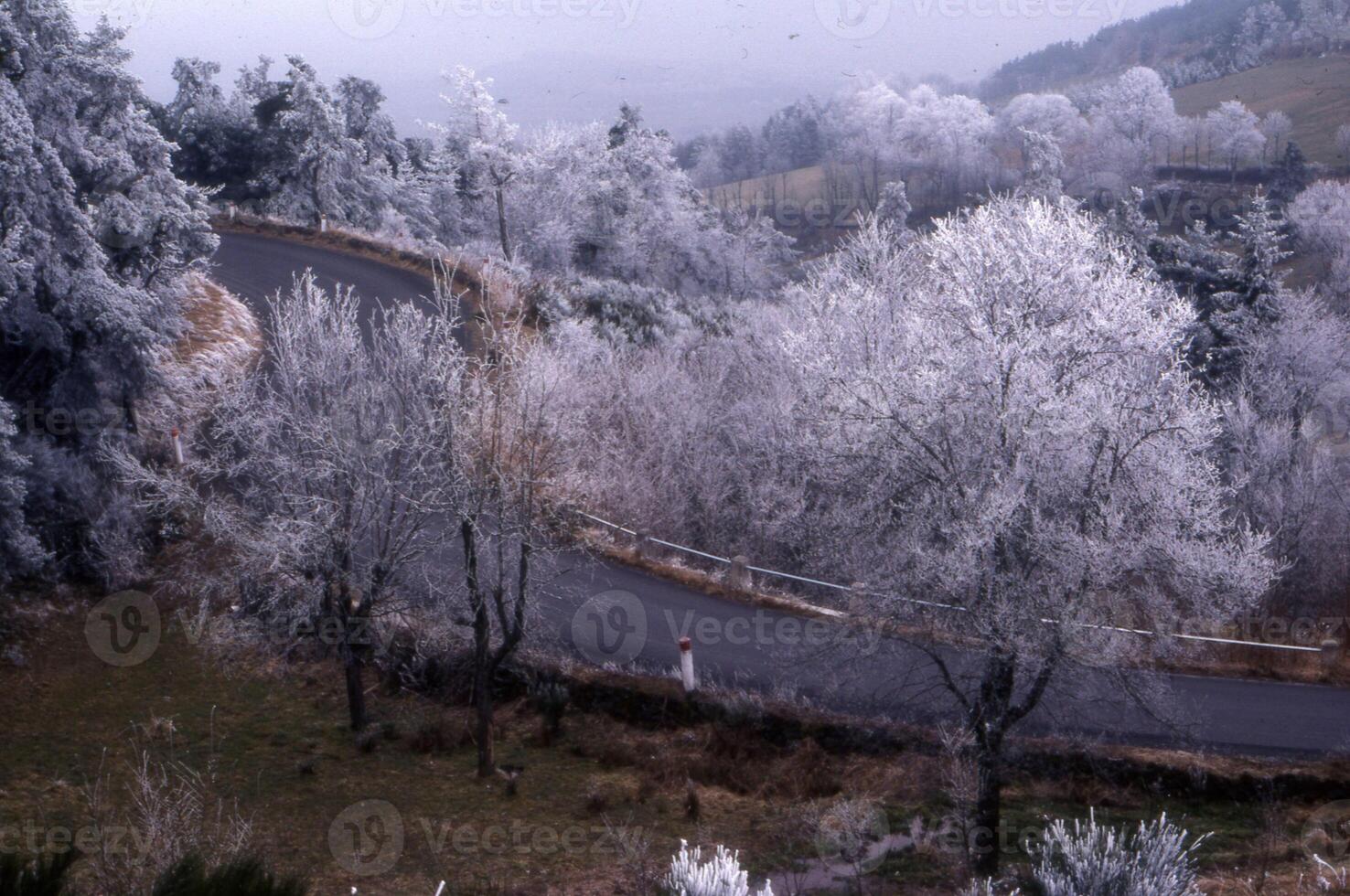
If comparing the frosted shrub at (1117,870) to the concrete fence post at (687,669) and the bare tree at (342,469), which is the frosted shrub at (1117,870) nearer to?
the bare tree at (342,469)

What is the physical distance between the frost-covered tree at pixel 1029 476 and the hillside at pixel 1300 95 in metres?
49.4

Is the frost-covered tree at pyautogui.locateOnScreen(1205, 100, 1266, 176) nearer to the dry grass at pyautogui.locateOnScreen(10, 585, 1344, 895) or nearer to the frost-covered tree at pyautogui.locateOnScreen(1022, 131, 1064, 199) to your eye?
the frost-covered tree at pyautogui.locateOnScreen(1022, 131, 1064, 199)

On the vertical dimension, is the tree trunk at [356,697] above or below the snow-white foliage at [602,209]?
below

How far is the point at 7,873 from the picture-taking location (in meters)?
4.85

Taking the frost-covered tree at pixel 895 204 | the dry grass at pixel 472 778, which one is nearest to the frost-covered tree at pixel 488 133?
the frost-covered tree at pixel 895 204

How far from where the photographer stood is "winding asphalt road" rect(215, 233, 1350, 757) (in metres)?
10.3

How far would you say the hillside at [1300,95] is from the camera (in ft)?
176

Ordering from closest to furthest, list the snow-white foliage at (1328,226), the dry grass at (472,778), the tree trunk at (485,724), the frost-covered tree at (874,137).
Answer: the dry grass at (472,778) → the tree trunk at (485,724) → the snow-white foliage at (1328,226) → the frost-covered tree at (874,137)

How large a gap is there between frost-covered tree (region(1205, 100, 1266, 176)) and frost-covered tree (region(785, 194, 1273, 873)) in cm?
4837

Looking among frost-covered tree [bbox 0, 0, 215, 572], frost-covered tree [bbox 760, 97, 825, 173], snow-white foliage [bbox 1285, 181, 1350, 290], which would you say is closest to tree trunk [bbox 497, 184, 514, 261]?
frost-covered tree [bbox 0, 0, 215, 572]

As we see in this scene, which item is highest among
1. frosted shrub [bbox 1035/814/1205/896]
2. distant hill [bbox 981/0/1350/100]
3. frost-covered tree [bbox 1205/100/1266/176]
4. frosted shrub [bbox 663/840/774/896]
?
distant hill [bbox 981/0/1350/100]

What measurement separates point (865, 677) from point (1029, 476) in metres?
3.89

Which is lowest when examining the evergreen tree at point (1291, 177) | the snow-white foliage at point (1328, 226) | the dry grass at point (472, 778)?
the dry grass at point (472, 778)

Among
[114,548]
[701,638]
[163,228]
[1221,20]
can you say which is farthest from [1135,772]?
Result: [1221,20]
